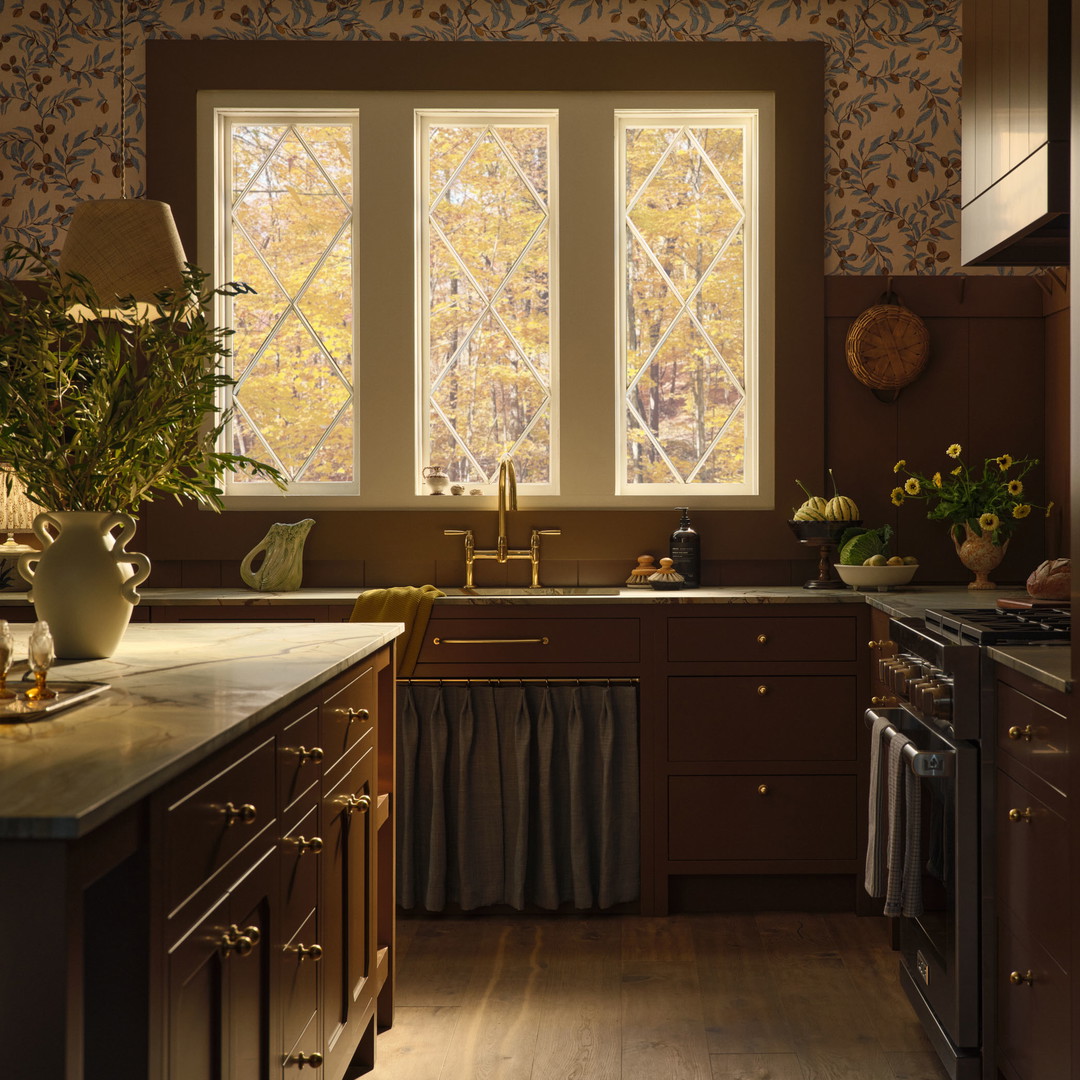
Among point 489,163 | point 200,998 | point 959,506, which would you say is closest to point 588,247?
point 489,163

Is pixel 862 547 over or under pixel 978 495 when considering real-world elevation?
under

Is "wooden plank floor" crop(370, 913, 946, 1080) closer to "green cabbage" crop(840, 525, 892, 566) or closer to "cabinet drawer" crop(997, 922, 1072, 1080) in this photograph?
"cabinet drawer" crop(997, 922, 1072, 1080)

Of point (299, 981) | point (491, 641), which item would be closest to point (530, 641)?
point (491, 641)

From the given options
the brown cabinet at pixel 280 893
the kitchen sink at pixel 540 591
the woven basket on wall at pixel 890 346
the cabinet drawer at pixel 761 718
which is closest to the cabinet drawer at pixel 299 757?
the brown cabinet at pixel 280 893

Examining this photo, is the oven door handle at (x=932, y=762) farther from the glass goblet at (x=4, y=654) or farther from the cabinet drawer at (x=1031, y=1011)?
the glass goblet at (x=4, y=654)

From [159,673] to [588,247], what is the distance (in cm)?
250

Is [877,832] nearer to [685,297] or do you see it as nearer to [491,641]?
[491,641]

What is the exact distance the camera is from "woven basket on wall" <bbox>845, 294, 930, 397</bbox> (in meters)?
3.67

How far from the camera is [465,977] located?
2.81 meters

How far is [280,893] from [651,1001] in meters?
1.40

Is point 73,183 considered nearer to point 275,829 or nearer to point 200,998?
point 275,829

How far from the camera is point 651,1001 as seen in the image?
265cm

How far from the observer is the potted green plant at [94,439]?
1.80 metres

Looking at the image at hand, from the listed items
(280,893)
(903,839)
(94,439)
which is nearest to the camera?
(280,893)
